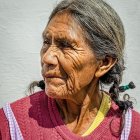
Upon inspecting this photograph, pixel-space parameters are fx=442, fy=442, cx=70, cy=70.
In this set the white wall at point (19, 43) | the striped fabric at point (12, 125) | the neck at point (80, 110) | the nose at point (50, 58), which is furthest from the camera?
the white wall at point (19, 43)

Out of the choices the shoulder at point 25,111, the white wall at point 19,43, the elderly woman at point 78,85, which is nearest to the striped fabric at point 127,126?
the elderly woman at point 78,85

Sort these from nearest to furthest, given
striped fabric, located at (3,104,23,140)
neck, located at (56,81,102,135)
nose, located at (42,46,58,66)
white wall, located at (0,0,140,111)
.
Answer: nose, located at (42,46,58,66) < striped fabric, located at (3,104,23,140) < neck, located at (56,81,102,135) < white wall, located at (0,0,140,111)

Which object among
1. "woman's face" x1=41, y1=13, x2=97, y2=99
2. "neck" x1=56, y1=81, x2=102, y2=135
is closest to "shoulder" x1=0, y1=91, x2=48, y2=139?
"neck" x1=56, y1=81, x2=102, y2=135

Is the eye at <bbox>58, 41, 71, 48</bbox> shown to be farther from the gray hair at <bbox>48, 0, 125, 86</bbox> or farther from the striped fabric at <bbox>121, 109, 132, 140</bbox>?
the striped fabric at <bbox>121, 109, 132, 140</bbox>

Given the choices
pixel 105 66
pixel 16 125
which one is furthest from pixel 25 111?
pixel 105 66

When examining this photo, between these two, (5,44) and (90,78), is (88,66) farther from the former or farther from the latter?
(5,44)

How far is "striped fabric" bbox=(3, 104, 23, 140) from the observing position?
2.74 meters

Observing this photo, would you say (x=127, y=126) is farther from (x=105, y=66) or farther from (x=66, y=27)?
(x=66, y=27)

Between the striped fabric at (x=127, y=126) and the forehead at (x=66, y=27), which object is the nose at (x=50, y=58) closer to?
the forehead at (x=66, y=27)

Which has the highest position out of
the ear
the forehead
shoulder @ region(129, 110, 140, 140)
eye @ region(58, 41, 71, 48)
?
the forehead

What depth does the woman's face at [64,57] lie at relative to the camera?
259 centimetres

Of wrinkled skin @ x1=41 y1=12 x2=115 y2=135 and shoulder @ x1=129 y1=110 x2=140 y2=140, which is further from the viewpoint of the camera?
shoulder @ x1=129 y1=110 x2=140 y2=140

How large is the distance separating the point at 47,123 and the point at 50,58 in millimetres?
475

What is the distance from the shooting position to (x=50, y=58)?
257 centimetres
